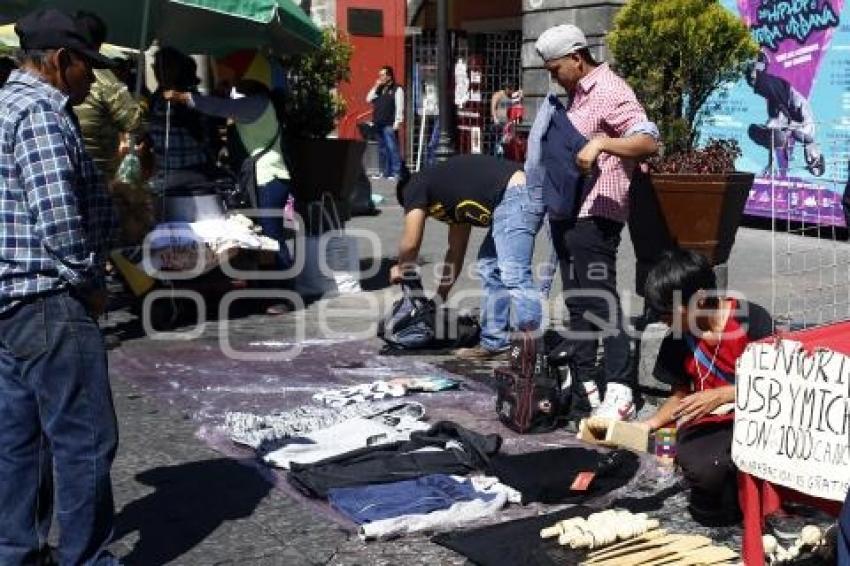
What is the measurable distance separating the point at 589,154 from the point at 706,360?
138 centimetres

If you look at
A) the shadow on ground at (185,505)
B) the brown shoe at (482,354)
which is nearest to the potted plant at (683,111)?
the brown shoe at (482,354)

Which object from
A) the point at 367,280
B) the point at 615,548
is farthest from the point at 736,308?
the point at 367,280

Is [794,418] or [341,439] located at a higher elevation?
[794,418]

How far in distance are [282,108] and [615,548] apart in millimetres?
5737

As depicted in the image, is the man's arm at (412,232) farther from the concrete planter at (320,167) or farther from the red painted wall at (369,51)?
the red painted wall at (369,51)

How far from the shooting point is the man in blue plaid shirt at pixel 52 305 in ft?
11.1

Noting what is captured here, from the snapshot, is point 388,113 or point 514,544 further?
point 388,113

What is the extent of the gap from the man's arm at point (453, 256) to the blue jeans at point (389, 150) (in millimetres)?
10988

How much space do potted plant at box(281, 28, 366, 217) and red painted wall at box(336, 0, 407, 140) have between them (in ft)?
31.6

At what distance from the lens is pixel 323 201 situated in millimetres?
9086

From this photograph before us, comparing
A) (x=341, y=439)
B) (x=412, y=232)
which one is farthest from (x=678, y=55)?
(x=341, y=439)

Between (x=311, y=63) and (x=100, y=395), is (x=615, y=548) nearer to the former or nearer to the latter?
(x=100, y=395)

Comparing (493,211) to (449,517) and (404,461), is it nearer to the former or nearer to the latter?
(404,461)

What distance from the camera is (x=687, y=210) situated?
6.14 meters
